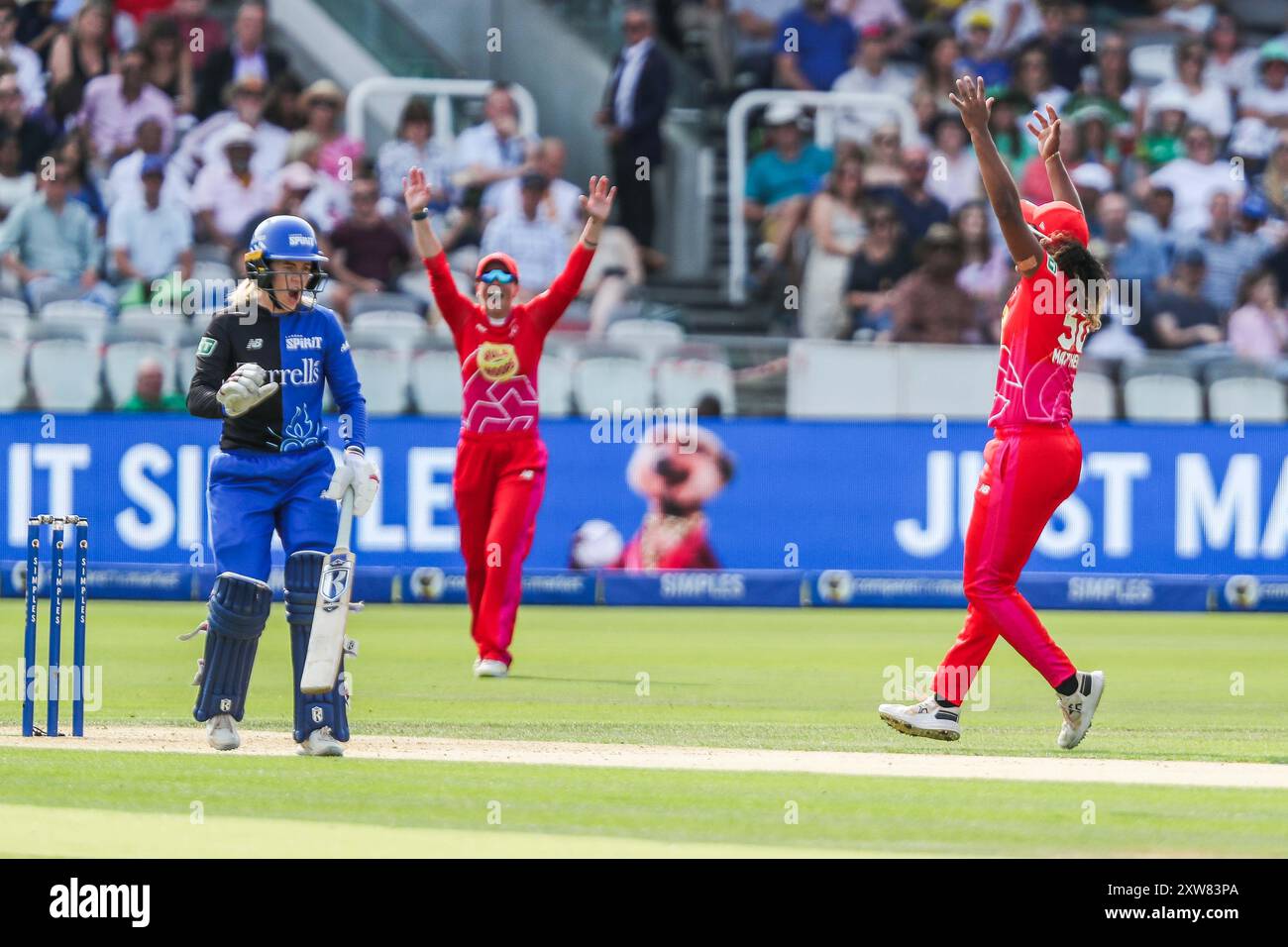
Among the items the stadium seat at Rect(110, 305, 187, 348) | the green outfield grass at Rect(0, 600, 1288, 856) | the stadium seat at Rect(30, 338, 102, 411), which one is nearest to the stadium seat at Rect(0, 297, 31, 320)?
the stadium seat at Rect(30, 338, 102, 411)

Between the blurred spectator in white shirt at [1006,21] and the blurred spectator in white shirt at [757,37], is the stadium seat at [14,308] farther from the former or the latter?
the blurred spectator in white shirt at [1006,21]

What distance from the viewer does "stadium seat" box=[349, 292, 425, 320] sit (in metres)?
20.5

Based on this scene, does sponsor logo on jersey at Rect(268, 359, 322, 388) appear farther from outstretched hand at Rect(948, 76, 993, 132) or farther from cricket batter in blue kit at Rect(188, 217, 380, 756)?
outstretched hand at Rect(948, 76, 993, 132)

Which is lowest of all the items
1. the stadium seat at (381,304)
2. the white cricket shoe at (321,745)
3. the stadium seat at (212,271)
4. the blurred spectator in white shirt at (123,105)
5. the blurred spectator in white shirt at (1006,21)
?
the white cricket shoe at (321,745)

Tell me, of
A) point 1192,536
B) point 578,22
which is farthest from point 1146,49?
point 1192,536

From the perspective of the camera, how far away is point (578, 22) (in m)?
24.2

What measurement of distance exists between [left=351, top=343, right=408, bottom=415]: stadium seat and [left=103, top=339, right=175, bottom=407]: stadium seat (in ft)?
5.41

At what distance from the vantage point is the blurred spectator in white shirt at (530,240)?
2122 centimetres

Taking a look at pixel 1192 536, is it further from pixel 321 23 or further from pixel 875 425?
pixel 321 23

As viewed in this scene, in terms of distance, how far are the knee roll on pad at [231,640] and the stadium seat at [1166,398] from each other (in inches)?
472

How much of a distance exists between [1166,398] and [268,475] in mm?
12149

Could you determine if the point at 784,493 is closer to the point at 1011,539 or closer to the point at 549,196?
the point at 549,196
